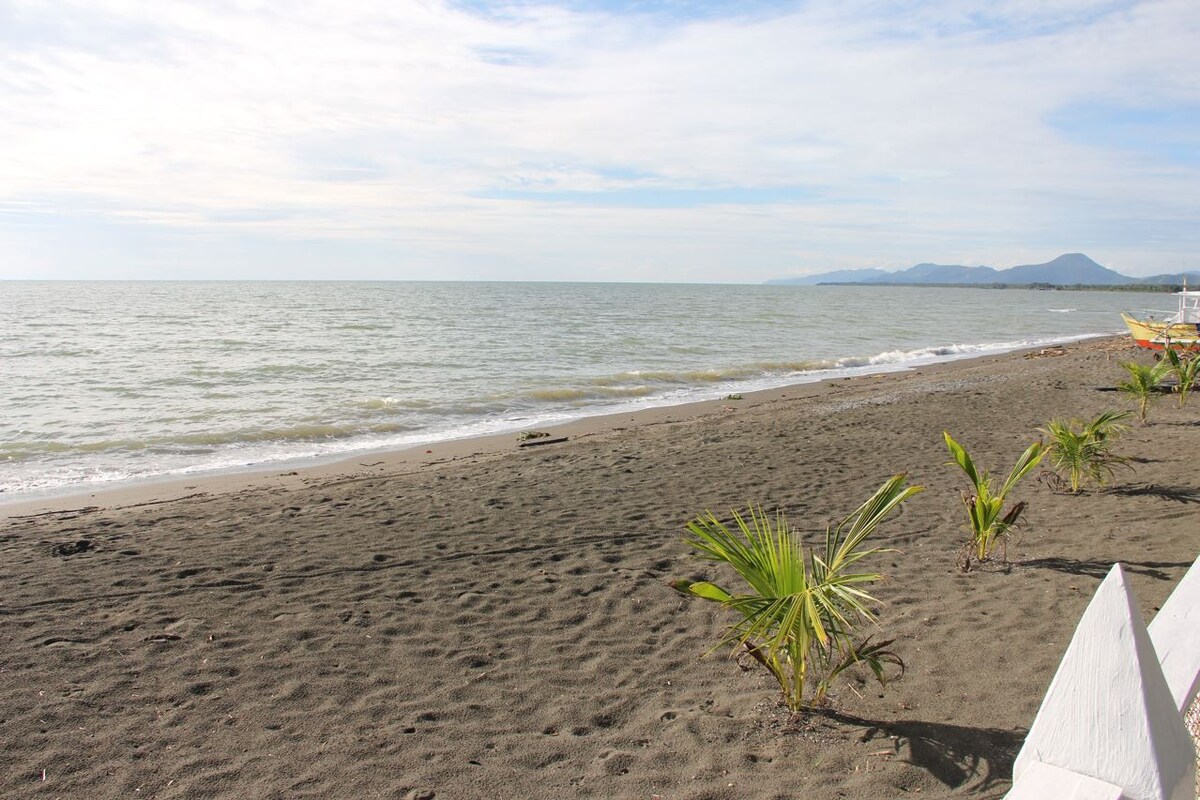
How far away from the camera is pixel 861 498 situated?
7590 millimetres

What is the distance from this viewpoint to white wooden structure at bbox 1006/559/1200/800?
0.95m

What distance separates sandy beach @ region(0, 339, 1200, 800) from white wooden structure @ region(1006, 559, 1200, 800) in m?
2.37

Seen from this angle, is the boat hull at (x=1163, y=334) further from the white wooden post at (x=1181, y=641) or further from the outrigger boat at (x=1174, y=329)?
the white wooden post at (x=1181, y=641)

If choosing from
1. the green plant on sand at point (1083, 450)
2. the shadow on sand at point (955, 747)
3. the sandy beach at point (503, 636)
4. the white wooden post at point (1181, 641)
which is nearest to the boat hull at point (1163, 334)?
the green plant on sand at point (1083, 450)

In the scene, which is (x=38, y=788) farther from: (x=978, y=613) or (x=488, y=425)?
(x=488, y=425)

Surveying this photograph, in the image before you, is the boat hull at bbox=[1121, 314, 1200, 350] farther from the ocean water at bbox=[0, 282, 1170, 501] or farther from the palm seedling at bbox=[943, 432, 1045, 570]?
the palm seedling at bbox=[943, 432, 1045, 570]

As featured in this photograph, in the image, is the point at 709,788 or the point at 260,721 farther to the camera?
the point at 260,721

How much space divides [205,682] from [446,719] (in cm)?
137

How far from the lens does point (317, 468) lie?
34.1 feet

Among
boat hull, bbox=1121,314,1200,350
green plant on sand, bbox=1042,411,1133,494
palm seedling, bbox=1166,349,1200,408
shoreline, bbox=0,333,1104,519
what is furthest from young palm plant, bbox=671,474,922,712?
boat hull, bbox=1121,314,1200,350

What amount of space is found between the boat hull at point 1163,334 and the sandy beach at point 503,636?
15047 millimetres

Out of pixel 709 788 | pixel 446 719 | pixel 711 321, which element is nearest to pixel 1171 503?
pixel 709 788

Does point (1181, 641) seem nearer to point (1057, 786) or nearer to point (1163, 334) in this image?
point (1057, 786)

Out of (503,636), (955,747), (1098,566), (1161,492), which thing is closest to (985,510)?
(1098,566)
